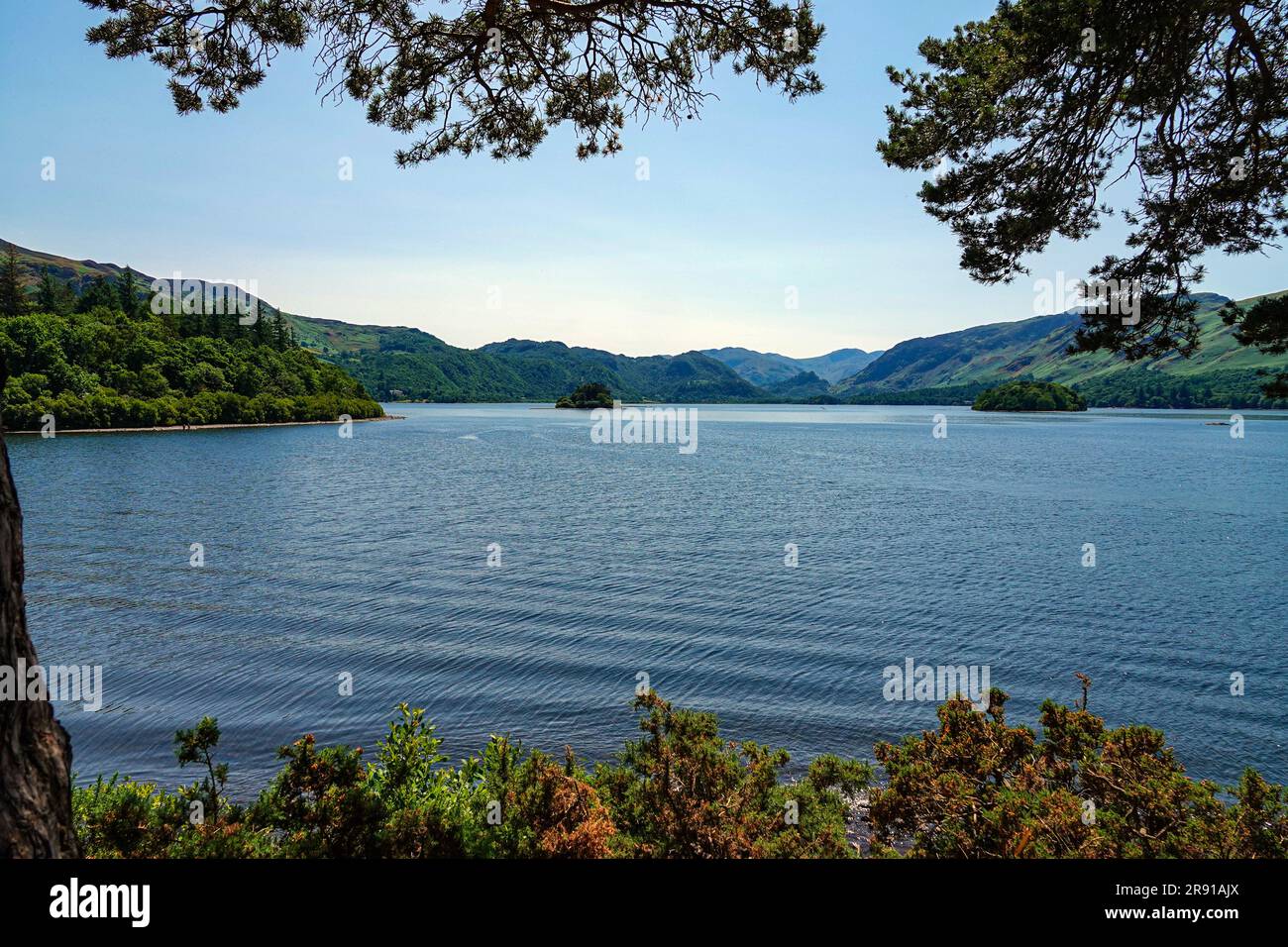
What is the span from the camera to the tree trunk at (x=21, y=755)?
390cm

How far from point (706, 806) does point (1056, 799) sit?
3.25 meters

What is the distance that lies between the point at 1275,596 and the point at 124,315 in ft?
642

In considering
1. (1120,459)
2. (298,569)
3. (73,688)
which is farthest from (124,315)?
(1120,459)

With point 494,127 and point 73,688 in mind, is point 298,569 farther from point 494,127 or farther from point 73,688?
point 494,127

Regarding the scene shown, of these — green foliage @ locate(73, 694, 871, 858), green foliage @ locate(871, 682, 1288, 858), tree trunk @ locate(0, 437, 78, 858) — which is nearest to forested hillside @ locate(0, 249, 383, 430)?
green foliage @ locate(73, 694, 871, 858)

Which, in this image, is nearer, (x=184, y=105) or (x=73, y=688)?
(x=184, y=105)

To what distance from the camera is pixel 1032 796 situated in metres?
6.62

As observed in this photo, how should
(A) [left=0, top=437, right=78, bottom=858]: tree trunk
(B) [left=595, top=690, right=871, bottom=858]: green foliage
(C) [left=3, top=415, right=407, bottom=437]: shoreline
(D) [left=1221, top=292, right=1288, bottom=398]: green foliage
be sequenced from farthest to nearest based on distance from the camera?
(C) [left=3, top=415, right=407, bottom=437]: shoreline → (D) [left=1221, top=292, right=1288, bottom=398]: green foliage → (B) [left=595, top=690, right=871, bottom=858]: green foliage → (A) [left=0, top=437, right=78, bottom=858]: tree trunk

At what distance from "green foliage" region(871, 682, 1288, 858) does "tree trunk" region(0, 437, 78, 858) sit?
654 centimetres

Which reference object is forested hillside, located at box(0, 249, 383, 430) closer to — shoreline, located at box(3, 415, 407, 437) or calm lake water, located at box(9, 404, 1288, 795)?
shoreline, located at box(3, 415, 407, 437)

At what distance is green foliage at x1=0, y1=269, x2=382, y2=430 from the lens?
121 meters

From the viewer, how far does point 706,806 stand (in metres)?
6.87

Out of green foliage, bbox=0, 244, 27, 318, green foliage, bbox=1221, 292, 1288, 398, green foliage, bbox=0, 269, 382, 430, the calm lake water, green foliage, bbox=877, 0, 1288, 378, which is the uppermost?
green foliage, bbox=0, 244, 27, 318
